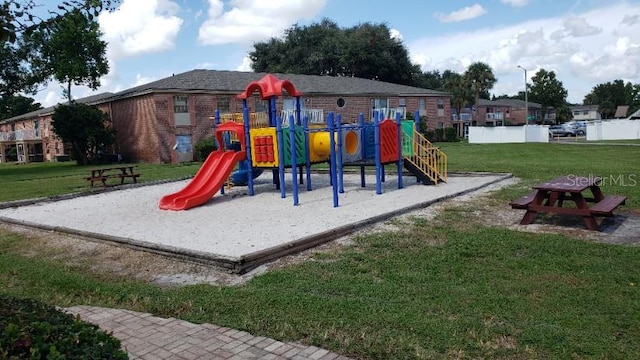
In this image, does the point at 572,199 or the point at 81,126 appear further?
the point at 81,126

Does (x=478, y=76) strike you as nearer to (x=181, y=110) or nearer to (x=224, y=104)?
(x=224, y=104)

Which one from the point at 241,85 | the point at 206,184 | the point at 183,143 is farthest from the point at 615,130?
the point at 206,184

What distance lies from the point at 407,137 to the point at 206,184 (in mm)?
6064

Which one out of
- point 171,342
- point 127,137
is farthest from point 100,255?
point 127,137

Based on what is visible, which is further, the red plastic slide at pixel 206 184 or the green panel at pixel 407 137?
the green panel at pixel 407 137

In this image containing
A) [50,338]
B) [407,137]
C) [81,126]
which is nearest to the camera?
[50,338]

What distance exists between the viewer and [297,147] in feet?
45.9

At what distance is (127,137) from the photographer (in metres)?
35.9

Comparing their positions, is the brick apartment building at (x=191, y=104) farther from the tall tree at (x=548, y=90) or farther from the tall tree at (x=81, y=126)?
the tall tree at (x=548, y=90)

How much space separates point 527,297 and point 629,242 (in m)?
3.20

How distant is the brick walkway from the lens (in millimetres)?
4086

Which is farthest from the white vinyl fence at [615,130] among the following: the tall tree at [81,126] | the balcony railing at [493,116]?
the tall tree at [81,126]

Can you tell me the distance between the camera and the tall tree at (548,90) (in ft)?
272

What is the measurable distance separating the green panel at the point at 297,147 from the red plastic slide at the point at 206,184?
1.38 meters
